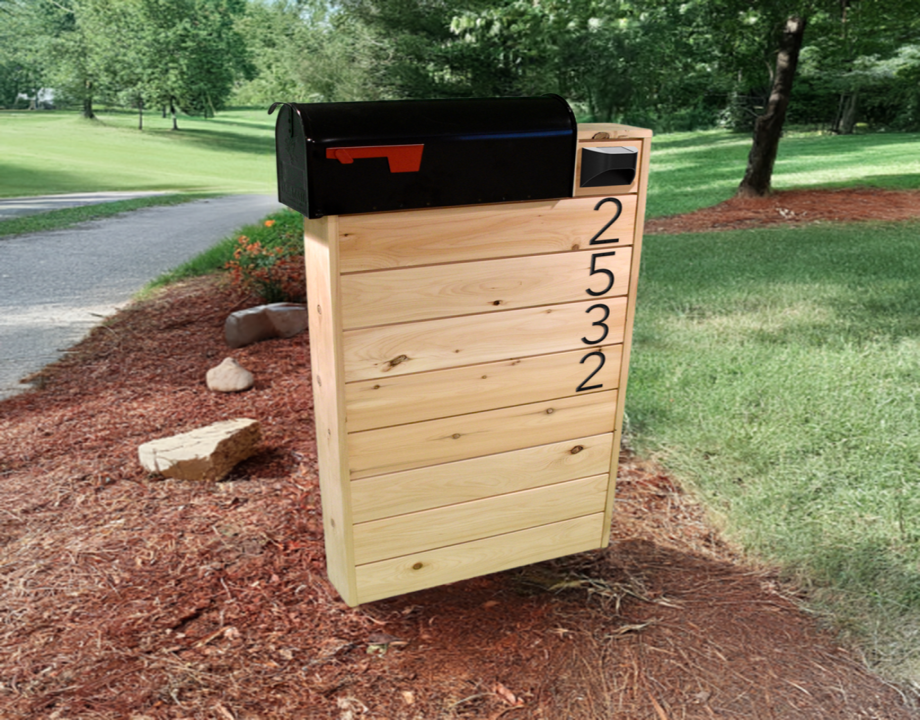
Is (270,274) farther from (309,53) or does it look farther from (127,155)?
(127,155)

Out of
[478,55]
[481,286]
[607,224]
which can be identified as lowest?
[481,286]

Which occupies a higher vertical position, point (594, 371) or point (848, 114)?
point (848, 114)

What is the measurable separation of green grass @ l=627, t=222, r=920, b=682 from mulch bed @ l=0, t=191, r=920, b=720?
0.18 meters

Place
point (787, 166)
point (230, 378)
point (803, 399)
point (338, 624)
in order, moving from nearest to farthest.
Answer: point (338, 624), point (803, 399), point (230, 378), point (787, 166)

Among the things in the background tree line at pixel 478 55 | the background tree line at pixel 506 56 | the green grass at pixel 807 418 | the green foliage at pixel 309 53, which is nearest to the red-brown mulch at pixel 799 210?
the background tree line at pixel 506 56

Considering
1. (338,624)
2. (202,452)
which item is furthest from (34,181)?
(338,624)

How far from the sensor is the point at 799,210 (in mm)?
10562

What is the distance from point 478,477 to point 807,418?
2.20 m

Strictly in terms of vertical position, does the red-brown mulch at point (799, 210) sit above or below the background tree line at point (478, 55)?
below

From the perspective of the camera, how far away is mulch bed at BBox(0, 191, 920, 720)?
207 cm

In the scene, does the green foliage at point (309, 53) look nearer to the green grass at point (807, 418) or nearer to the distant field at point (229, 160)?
the distant field at point (229, 160)

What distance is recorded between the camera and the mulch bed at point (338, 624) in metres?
2.07

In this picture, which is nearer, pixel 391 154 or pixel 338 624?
pixel 391 154

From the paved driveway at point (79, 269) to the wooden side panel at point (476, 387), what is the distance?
Answer: 3.66 metres
